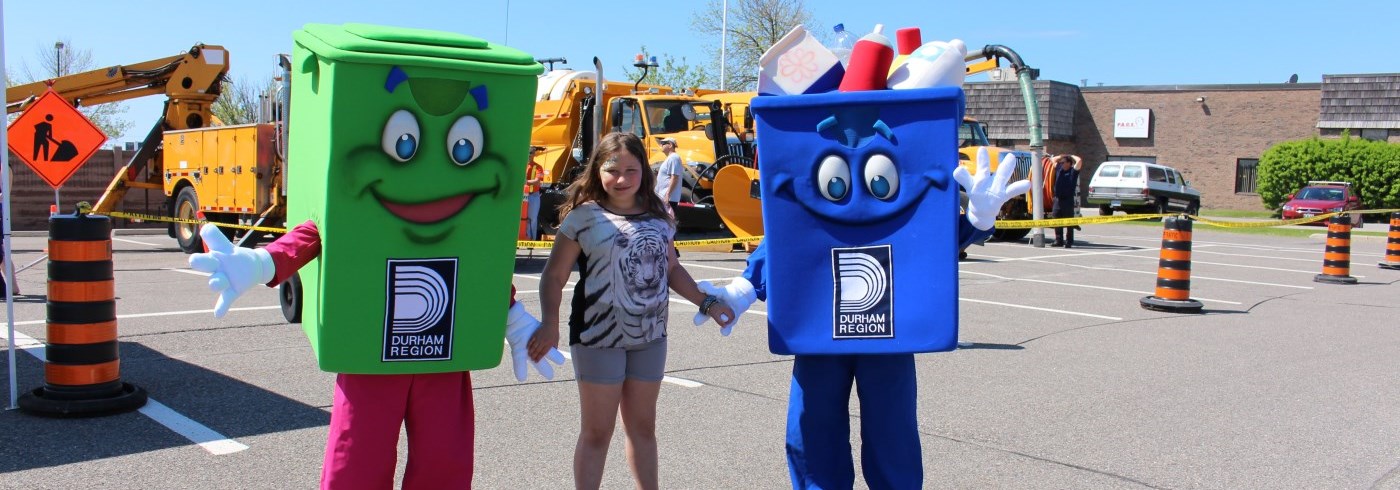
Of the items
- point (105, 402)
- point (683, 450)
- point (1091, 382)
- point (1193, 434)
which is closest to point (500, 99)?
point (683, 450)

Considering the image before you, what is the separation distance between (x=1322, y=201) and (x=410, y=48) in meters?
34.2

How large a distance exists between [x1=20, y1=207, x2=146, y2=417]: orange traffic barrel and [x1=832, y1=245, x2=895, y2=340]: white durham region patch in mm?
3968

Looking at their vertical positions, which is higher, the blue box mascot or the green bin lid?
the green bin lid

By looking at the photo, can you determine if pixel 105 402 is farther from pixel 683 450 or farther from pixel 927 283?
pixel 927 283

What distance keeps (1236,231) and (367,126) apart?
2938 cm

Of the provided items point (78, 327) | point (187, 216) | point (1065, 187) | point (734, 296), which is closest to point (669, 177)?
point (187, 216)

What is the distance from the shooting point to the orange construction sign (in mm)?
8211

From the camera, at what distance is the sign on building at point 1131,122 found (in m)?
42.4

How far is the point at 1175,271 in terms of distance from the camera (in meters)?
10.4

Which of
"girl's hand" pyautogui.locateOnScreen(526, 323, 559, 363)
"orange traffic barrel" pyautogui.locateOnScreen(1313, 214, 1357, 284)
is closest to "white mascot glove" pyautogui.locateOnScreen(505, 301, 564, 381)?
"girl's hand" pyautogui.locateOnScreen(526, 323, 559, 363)

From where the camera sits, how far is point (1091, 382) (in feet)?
22.3

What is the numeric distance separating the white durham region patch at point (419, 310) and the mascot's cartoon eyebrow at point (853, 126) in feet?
4.12

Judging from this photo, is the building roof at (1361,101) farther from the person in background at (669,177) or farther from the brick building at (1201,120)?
the person in background at (669,177)

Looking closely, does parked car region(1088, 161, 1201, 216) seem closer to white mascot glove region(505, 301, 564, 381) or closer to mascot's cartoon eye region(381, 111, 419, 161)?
white mascot glove region(505, 301, 564, 381)
